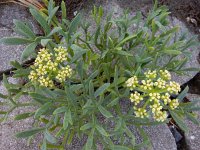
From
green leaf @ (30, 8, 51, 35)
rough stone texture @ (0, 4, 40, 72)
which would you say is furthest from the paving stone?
green leaf @ (30, 8, 51, 35)

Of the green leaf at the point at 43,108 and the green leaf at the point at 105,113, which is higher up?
the green leaf at the point at 43,108

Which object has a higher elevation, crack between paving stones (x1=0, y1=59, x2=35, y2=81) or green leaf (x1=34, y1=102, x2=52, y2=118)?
green leaf (x1=34, y1=102, x2=52, y2=118)

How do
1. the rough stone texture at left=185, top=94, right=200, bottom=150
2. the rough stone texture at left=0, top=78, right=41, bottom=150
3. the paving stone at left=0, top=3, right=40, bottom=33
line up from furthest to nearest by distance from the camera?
the paving stone at left=0, top=3, right=40, bottom=33 → the rough stone texture at left=185, top=94, right=200, bottom=150 → the rough stone texture at left=0, top=78, right=41, bottom=150

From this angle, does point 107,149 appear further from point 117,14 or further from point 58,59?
point 117,14

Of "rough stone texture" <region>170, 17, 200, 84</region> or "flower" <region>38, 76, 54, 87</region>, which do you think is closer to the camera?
"flower" <region>38, 76, 54, 87</region>

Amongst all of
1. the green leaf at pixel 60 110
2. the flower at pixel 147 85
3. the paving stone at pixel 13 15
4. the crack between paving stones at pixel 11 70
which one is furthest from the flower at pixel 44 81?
the paving stone at pixel 13 15

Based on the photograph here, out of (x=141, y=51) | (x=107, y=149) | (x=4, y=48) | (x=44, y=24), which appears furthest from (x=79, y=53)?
(x=4, y=48)

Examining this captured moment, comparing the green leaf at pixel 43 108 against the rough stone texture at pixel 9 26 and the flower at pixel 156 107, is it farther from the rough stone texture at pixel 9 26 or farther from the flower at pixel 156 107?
the rough stone texture at pixel 9 26

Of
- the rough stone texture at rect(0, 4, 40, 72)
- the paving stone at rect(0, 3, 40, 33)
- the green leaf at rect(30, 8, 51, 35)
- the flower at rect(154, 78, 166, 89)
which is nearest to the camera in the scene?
the flower at rect(154, 78, 166, 89)

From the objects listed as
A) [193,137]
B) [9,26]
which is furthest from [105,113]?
[9,26]

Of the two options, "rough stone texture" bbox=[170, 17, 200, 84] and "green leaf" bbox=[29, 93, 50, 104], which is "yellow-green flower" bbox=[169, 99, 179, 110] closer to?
"green leaf" bbox=[29, 93, 50, 104]
